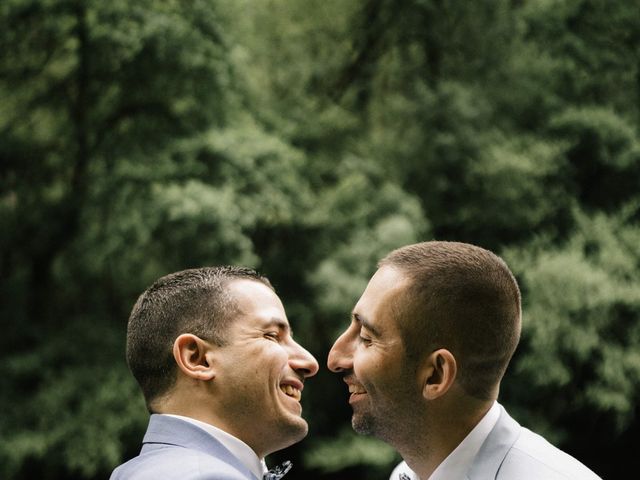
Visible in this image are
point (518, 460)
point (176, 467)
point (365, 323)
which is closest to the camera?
point (176, 467)

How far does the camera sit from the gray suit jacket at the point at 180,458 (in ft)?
5.91

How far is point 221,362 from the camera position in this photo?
2275mm

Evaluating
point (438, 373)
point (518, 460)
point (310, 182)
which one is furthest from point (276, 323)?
point (310, 182)

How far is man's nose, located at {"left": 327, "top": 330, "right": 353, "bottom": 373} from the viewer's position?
89.3 inches

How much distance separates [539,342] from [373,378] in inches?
292

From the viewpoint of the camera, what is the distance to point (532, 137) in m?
10.7

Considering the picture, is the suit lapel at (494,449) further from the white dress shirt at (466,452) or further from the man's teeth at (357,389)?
the man's teeth at (357,389)

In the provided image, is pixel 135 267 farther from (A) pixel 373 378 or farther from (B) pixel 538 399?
(A) pixel 373 378

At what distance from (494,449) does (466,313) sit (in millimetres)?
354

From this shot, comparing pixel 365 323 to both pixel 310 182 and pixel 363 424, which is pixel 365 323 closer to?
pixel 363 424

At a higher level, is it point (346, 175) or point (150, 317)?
point (150, 317)

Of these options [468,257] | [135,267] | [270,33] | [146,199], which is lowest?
[135,267]

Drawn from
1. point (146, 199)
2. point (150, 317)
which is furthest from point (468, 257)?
point (146, 199)

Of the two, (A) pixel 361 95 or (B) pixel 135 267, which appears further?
(A) pixel 361 95
